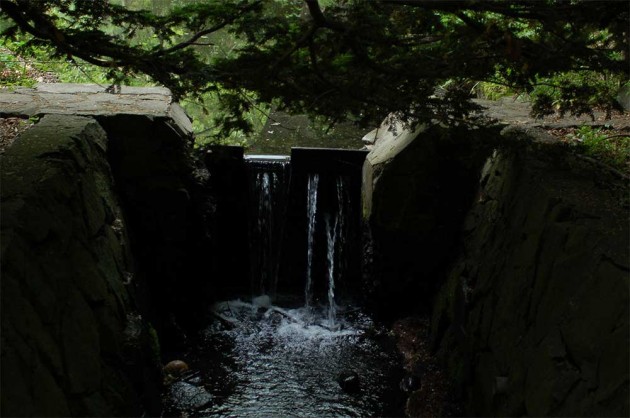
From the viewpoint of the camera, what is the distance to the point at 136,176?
7113 mm

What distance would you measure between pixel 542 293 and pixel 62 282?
3.00 m

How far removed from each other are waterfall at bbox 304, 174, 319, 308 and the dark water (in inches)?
18.1

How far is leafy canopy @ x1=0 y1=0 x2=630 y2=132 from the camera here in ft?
13.2

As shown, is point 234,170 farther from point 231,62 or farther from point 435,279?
point 231,62

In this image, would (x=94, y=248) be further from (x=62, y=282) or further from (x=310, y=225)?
(x=310, y=225)

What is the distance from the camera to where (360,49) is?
13.6ft

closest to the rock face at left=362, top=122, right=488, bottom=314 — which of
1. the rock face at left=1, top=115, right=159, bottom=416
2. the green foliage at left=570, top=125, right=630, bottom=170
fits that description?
the green foliage at left=570, top=125, right=630, bottom=170

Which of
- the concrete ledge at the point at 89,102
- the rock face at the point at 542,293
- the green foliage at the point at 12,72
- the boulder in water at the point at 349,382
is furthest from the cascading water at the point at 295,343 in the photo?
the green foliage at the point at 12,72

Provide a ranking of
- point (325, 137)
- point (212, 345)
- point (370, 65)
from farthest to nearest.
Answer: point (325, 137)
point (212, 345)
point (370, 65)

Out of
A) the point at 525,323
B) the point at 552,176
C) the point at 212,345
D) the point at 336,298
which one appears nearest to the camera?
the point at 525,323

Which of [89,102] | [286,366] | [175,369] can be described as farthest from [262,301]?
[89,102]

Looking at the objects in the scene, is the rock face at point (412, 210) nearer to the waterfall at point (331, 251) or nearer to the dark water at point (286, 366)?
the dark water at point (286, 366)

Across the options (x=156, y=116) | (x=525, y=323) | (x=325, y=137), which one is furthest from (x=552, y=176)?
(x=325, y=137)

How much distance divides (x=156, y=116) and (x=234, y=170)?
200 centimetres
